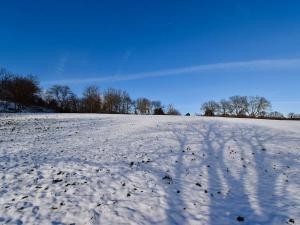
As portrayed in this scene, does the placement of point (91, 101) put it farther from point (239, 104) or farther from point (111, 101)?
point (239, 104)

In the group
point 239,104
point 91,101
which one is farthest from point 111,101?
point 239,104

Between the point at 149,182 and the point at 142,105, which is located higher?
the point at 142,105

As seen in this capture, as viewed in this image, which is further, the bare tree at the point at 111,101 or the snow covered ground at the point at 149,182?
the bare tree at the point at 111,101

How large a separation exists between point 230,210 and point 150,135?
42.4 ft

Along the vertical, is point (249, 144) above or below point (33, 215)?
above

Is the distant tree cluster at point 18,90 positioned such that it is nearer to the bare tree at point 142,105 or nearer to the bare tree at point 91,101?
the bare tree at point 91,101

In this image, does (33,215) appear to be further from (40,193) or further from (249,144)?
(249,144)

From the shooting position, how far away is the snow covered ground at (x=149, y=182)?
7180 mm

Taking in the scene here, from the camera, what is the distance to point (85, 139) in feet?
62.5

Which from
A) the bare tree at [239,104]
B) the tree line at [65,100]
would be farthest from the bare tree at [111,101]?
the bare tree at [239,104]

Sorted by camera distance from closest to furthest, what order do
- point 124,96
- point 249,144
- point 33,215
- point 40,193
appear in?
1. point 33,215
2. point 40,193
3. point 249,144
4. point 124,96

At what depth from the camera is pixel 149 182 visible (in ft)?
32.3

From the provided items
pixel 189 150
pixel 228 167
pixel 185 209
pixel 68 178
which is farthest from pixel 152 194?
pixel 189 150

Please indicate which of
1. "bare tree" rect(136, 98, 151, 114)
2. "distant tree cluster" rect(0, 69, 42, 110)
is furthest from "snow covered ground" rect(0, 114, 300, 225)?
"bare tree" rect(136, 98, 151, 114)
